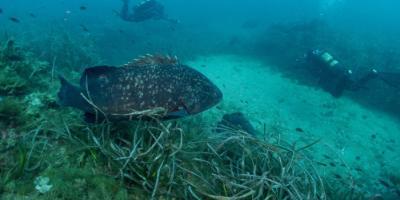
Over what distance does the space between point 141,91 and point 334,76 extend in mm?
11127

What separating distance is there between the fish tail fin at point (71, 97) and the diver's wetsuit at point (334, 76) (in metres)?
11.5

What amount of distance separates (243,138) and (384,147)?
800 cm

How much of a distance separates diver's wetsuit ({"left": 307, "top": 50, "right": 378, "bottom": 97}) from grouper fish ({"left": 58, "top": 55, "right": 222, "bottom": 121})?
958 cm

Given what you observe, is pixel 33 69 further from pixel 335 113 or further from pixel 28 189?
pixel 335 113

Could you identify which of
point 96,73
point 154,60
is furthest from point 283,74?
point 96,73

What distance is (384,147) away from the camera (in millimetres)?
10570

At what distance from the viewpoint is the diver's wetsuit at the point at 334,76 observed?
13297 millimetres

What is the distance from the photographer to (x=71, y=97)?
14.1 ft

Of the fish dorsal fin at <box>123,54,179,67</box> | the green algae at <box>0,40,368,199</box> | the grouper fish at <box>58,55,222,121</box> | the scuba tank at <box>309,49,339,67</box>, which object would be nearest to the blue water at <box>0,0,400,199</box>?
the green algae at <box>0,40,368,199</box>

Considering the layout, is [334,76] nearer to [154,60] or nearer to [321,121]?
[321,121]

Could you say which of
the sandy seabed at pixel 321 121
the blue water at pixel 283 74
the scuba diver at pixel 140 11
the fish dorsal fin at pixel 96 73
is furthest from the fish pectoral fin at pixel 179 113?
the scuba diver at pixel 140 11

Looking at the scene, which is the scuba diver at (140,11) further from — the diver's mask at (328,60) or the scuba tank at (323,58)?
the diver's mask at (328,60)

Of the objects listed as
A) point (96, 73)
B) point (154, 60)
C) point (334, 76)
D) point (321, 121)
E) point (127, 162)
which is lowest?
point (321, 121)

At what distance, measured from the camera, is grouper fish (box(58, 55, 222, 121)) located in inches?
A: 169
